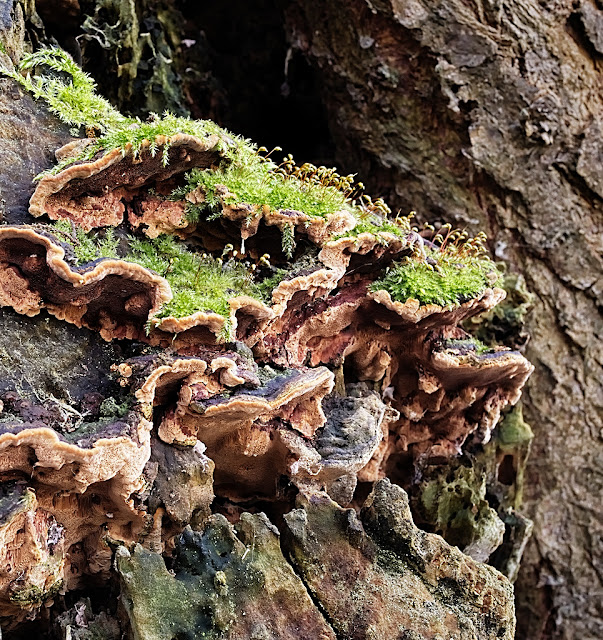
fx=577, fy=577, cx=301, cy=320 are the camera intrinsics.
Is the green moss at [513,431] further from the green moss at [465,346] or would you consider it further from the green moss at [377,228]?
the green moss at [377,228]

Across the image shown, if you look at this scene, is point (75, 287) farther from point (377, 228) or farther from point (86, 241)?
point (377, 228)

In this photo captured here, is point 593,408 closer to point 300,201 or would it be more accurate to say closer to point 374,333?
point 374,333

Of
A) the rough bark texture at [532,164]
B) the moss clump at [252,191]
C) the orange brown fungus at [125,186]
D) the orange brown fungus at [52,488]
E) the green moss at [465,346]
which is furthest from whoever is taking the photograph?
the rough bark texture at [532,164]

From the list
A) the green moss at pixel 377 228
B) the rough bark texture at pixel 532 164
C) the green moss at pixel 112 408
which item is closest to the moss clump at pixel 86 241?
the green moss at pixel 112 408

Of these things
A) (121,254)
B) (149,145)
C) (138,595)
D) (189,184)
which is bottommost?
(138,595)

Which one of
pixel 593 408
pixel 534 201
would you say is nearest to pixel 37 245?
pixel 534 201

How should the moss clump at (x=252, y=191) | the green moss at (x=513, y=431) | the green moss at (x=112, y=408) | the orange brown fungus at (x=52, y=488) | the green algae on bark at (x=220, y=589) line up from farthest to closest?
1. the green moss at (x=513, y=431)
2. the moss clump at (x=252, y=191)
3. the green moss at (x=112, y=408)
4. the green algae on bark at (x=220, y=589)
5. the orange brown fungus at (x=52, y=488)
